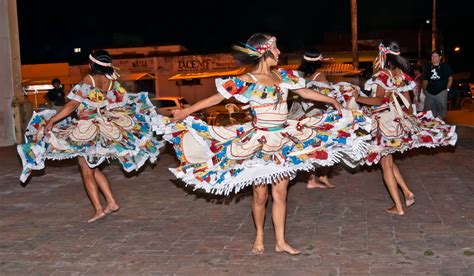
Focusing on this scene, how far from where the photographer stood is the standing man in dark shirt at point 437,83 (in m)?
13.1

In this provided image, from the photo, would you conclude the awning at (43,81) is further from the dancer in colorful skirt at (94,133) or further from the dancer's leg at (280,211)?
the dancer's leg at (280,211)

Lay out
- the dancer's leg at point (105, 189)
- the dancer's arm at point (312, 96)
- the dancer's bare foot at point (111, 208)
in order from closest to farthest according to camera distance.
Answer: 1. the dancer's arm at point (312, 96)
2. the dancer's leg at point (105, 189)
3. the dancer's bare foot at point (111, 208)

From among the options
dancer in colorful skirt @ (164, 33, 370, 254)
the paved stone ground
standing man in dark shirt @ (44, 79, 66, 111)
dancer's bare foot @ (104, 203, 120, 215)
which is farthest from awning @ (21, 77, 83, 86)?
dancer in colorful skirt @ (164, 33, 370, 254)

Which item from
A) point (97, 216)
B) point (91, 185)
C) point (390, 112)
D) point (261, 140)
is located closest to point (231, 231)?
point (261, 140)

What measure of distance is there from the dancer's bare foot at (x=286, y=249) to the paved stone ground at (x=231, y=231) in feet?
0.20

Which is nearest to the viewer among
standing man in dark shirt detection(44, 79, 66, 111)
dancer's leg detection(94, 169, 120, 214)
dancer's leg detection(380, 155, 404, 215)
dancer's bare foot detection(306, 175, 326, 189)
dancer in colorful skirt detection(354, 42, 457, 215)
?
dancer in colorful skirt detection(354, 42, 457, 215)

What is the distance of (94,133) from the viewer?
6926mm

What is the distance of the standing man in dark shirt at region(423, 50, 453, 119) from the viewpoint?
1310cm

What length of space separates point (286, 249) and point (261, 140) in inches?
40.3

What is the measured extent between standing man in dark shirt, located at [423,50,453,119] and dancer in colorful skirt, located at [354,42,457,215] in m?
6.43

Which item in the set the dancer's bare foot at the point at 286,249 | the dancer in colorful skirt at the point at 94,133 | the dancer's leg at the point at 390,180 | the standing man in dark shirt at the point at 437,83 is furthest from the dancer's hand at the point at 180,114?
the standing man in dark shirt at the point at 437,83

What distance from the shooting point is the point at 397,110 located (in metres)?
6.78

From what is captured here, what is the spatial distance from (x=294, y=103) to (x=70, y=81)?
31872 millimetres

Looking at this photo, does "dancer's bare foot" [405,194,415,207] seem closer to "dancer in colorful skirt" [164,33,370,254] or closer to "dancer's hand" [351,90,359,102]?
"dancer's hand" [351,90,359,102]
